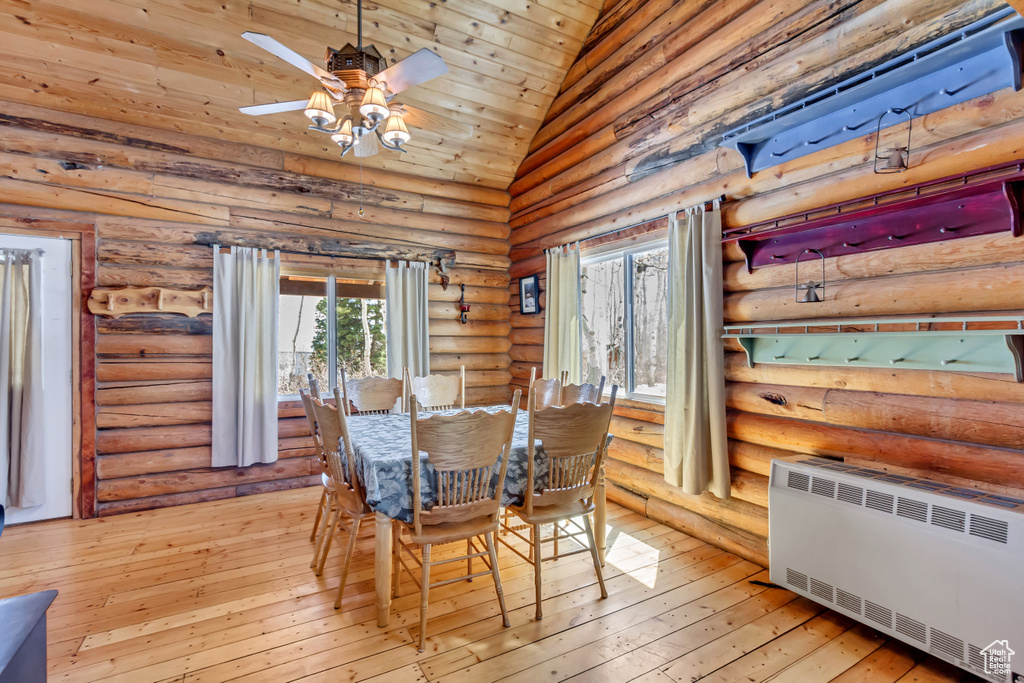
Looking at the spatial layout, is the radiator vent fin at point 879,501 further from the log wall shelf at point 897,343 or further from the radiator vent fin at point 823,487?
the log wall shelf at point 897,343

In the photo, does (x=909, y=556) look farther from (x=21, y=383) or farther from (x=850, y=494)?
(x=21, y=383)

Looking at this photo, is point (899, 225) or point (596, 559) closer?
point (899, 225)

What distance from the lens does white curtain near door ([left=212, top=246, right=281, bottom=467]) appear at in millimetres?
4340

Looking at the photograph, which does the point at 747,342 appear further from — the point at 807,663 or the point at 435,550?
the point at 435,550

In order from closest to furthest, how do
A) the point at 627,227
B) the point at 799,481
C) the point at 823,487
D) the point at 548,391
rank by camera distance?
the point at 823,487
the point at 799,481
the point at 548,391
the point at 627,227

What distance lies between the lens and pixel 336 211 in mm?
4934

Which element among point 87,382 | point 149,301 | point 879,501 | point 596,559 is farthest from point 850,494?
point 87,382

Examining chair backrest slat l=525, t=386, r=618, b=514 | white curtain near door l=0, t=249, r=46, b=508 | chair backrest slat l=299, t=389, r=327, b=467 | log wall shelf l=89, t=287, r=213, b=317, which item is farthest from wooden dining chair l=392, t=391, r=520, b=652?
white curtain near door l=0, t=249, r=46, b=508

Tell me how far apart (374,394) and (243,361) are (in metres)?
1.41

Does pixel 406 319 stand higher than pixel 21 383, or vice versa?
pixel 406 319

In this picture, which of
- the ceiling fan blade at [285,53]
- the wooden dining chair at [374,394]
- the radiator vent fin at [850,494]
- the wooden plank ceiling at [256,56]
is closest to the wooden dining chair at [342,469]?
the wooden dining chair at [374,394]

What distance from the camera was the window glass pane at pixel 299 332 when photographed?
4.90 metres

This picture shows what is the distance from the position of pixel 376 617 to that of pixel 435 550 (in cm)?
83

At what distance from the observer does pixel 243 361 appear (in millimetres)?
4371
